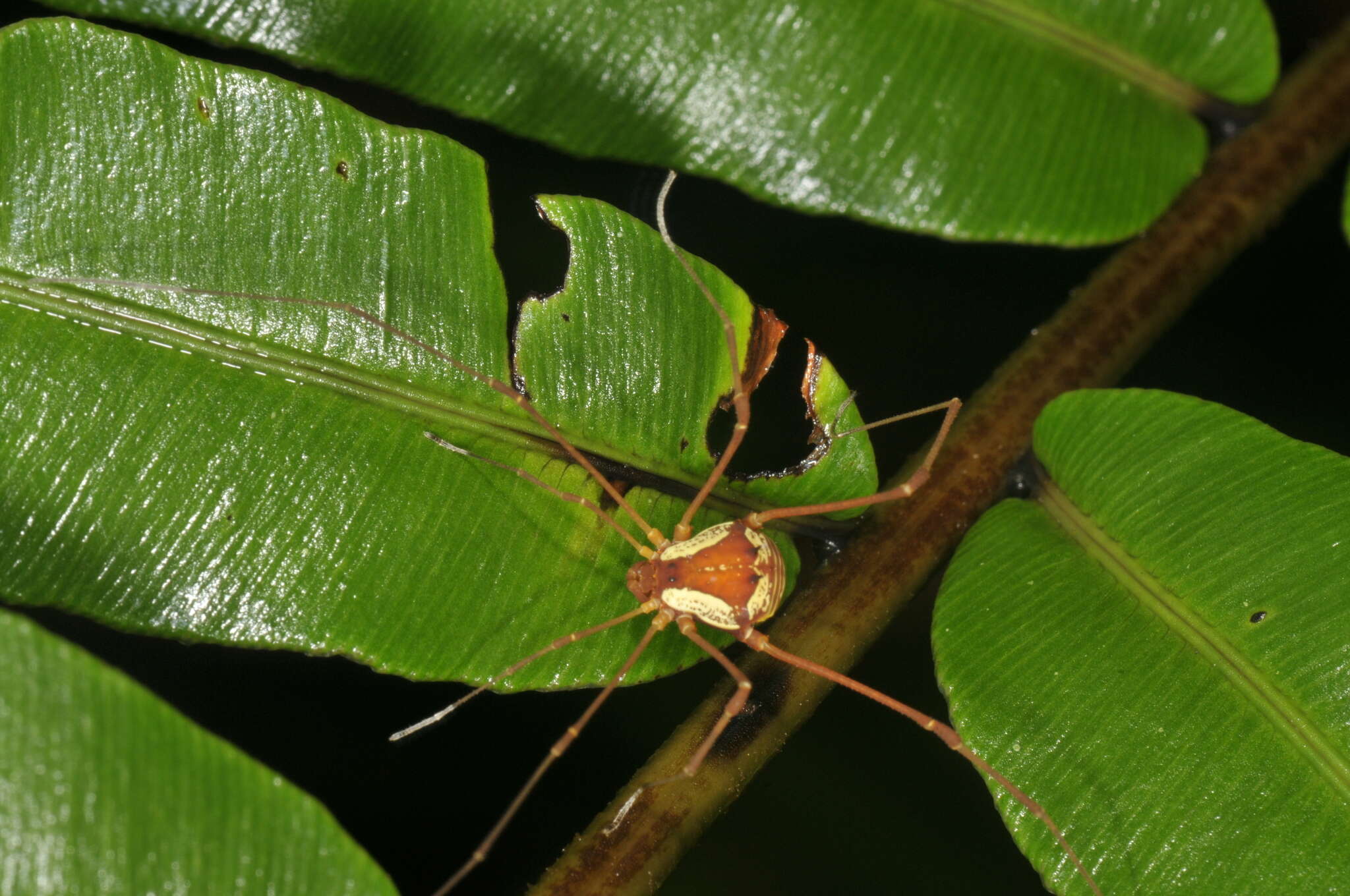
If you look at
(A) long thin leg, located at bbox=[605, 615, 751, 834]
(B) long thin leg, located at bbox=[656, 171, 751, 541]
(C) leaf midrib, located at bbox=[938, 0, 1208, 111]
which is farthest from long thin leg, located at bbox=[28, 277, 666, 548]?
(C) leaf midrib, located at bbox=[938, 0, 1208, 111]

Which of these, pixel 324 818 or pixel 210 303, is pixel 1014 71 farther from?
pixel 324 818

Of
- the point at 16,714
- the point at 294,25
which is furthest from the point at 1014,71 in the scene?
the point at 16,714

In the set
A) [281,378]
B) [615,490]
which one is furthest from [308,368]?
[615,490]

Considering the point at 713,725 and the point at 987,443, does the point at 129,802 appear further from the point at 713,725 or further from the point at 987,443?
the point at 987,443

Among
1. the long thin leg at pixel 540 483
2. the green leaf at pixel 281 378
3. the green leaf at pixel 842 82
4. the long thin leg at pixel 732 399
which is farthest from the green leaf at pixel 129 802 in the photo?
the green leaf at pixel 842 82

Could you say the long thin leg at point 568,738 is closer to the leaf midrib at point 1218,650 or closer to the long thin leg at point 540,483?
the long thin leg at point 540,483

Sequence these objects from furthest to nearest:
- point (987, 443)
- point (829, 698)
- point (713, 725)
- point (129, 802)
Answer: point (829, 698) → point (987, 443) → point (713, 725) → point (129, 802)
